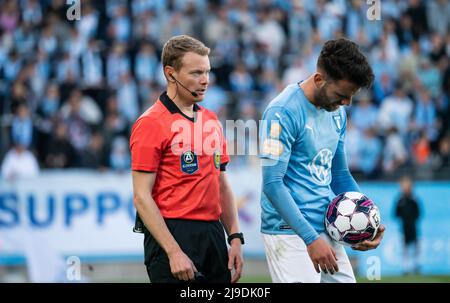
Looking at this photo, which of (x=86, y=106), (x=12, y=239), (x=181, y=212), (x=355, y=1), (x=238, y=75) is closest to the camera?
(x=181, y=212)

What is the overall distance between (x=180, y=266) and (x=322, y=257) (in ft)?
2.93

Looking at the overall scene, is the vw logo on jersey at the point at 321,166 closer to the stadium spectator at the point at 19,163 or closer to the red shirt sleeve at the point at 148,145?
the red shirt sleeve at the point at 148,145

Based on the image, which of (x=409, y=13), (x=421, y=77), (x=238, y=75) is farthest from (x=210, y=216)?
(x=409, y=13)

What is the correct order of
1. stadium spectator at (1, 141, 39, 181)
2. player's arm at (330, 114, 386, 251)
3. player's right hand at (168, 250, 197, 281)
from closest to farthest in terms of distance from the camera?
player's right hand at (168, 250, 197, 281), player's arm at (330, 114, 386, 251), stadium spectator at (1, 141, 39, 181)

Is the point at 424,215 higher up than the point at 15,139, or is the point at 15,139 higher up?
the point at 15,139

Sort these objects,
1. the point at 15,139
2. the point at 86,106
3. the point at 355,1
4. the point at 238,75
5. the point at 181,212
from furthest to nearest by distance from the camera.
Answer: the point at 355,1, the point at 238,75, the point at 86,106, the point at 15,139, the point at 181,212

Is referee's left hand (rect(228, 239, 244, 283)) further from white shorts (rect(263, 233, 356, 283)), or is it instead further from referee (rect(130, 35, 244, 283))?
white shorts (rect(263, 233, 356, 283))

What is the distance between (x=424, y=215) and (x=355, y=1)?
5.61m

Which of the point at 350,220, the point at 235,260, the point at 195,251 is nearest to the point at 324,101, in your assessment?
the point at 350,220

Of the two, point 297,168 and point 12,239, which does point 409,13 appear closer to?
point 12,239

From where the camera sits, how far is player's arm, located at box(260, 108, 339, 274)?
5.60m

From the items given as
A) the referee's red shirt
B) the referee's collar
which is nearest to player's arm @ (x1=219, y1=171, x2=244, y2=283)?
the referee's red shirt

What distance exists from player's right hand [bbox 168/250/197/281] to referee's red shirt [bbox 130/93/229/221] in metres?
0.32
